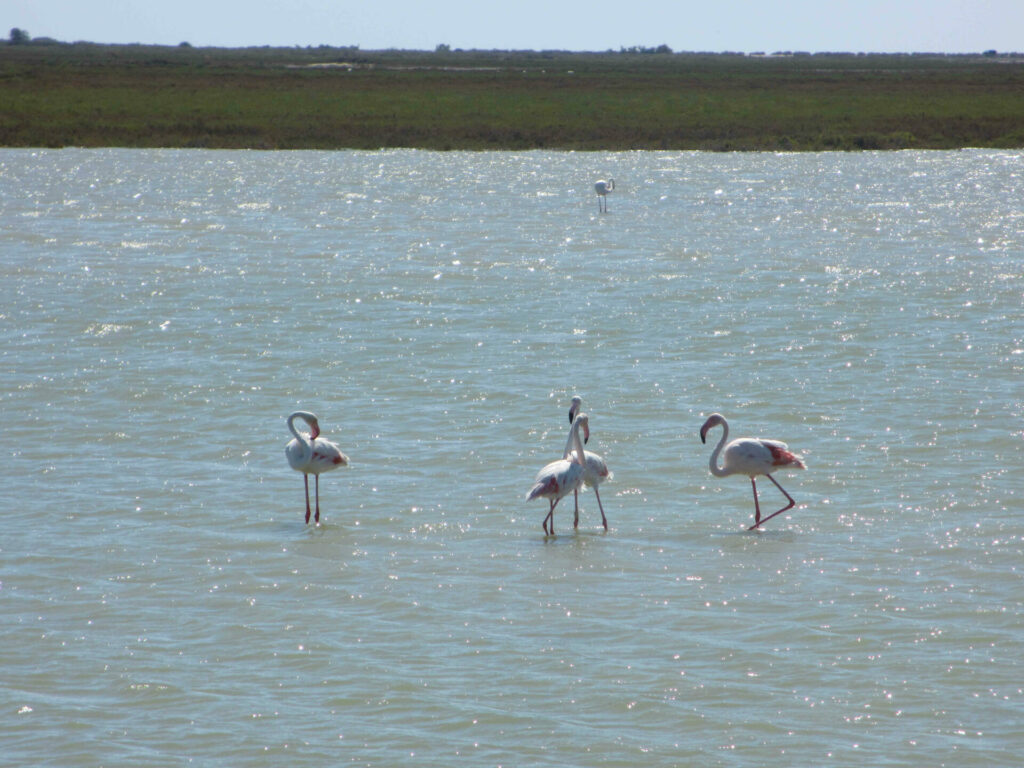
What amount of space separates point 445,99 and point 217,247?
107 ft

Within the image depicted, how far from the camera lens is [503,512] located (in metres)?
8.84

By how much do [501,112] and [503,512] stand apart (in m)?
40.0

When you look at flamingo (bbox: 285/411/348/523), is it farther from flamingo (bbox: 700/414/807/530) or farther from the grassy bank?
the grassy bank

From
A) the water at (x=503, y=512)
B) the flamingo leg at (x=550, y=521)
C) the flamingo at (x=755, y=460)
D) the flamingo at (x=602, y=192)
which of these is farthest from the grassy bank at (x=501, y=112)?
the flamingo leg at (x=550, y=521)

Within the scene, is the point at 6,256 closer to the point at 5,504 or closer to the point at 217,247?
the point at 217,247

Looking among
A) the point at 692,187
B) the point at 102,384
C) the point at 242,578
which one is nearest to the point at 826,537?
the point at 242,578

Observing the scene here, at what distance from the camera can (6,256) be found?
20.5 meters

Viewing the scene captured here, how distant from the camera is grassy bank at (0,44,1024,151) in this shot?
40688 mm

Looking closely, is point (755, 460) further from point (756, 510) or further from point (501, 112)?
point (501, 112)

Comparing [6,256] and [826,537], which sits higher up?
[6,256]

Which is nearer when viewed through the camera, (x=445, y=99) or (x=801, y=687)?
(x=801, y=687)

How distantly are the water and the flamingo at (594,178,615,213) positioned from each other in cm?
494

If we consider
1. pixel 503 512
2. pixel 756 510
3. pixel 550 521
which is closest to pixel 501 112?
pixel 503 512

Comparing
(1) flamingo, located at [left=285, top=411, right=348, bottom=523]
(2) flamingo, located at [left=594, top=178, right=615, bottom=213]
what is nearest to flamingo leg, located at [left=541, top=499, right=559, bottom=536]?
(1) flamingo, located at [left=285, top=411, right=348, bottom=523]
